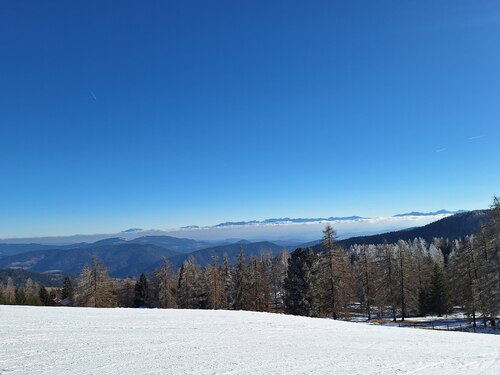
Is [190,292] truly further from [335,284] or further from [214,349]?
[214,349]

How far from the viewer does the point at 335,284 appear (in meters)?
41.9

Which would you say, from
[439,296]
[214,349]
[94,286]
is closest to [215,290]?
[94,286]

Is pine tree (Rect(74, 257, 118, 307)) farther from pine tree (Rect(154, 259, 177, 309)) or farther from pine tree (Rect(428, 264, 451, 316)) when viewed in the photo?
pine tree (Rect(428, 264, 451, 316))

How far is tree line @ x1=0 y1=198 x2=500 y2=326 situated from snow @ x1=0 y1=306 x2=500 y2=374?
2174 cm

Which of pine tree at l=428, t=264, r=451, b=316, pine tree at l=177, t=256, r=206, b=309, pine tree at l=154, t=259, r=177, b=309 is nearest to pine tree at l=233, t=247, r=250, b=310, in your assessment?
pine tree at l=177, t=256, r=206, b=309

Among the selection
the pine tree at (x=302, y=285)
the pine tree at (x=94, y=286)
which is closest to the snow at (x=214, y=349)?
the pine tree at (x=302, y=285)

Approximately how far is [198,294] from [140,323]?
4200cm

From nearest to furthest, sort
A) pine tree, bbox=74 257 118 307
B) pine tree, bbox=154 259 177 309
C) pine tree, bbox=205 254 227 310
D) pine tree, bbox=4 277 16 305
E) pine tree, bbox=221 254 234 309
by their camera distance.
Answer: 1. pine tree, bbox=74 257 118 307
2. pine tree, bbox=205 254 227 310
3. pine tree, bbox=221 254 234 309
4. pine tree, bbox=154 259 177 309
5. pine tree, bbox=4 277 16 305

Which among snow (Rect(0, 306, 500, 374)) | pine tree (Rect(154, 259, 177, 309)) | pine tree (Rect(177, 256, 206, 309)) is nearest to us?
snow (Rect(0, 306, 500, 374))

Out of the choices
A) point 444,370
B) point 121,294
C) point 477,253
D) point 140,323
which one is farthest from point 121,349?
point 121,294

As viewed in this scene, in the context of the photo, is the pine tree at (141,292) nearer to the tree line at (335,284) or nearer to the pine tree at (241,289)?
the tree line at (335,284)

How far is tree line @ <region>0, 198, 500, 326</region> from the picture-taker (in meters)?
38.9

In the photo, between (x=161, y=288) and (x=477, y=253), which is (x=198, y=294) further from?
(x=477, y=253)

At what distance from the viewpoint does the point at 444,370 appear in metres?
11.1
